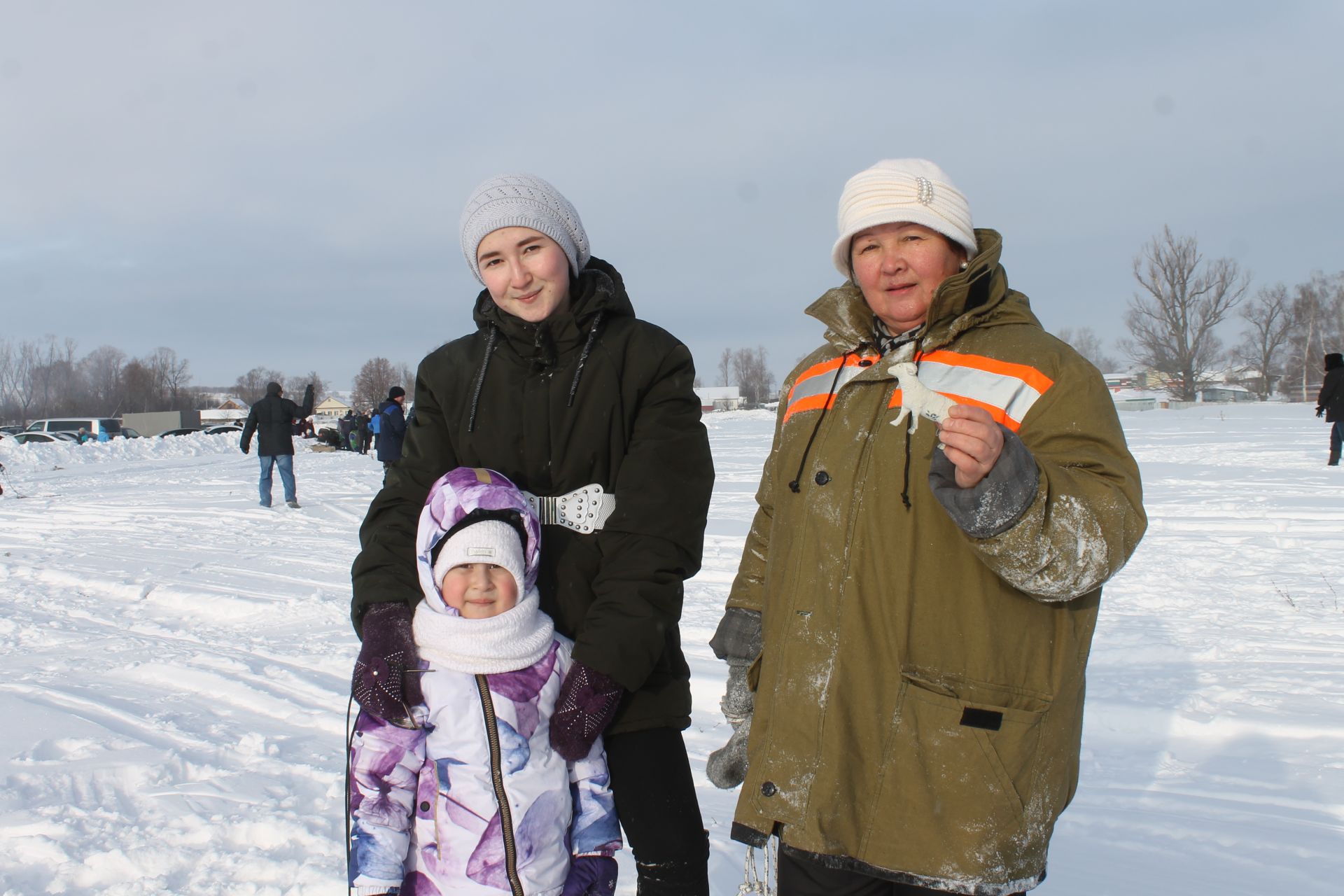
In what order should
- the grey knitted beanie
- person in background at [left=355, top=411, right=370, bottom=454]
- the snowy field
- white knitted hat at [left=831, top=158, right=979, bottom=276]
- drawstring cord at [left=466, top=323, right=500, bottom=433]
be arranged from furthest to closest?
1. person in background at [left=355, top=411, right=370, bottom=454]
2. the snowy field
3. drawstring cord at [left=466, top=323, right=500, bottom=433]
4. the grey knitted beanie
5. white knitted hat at [left=831, top=158, right=979, bottom=276]

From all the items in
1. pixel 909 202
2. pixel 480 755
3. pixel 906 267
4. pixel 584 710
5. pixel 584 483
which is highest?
pixel 909 202

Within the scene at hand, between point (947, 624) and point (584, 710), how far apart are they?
Answer: 79cm

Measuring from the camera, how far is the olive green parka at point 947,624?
1.53 metres

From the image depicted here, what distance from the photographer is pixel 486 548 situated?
198cm

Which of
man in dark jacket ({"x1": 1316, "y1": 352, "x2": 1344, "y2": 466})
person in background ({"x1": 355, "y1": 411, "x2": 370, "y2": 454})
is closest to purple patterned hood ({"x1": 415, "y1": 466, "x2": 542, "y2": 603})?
man in dark jacket ({"x1": 1316, "y1": 352, "x2": 1344, "y2": 466})

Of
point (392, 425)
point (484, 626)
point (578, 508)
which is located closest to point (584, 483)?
point (578, 508)

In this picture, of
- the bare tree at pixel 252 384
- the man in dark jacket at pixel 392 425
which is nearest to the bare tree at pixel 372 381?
the bare tree at pixel 252 384

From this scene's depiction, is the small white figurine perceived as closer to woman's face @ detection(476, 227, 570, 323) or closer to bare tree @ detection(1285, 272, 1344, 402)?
woman's face @ detection(476, 227, 570, 323)

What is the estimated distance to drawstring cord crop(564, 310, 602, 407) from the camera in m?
2.11

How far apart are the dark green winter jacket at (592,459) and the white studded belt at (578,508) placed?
0.02 m

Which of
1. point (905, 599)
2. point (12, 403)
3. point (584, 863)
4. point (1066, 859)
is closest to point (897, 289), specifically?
point (905, 599)

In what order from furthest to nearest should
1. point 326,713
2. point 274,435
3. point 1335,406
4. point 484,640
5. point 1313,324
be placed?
point 1313,324, point 1335,406, point 274,435, point 326,713, point 484,640

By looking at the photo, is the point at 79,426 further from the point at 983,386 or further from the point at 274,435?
the point at 983,386

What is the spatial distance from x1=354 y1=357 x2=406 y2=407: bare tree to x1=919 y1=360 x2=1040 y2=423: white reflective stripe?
6983cm
